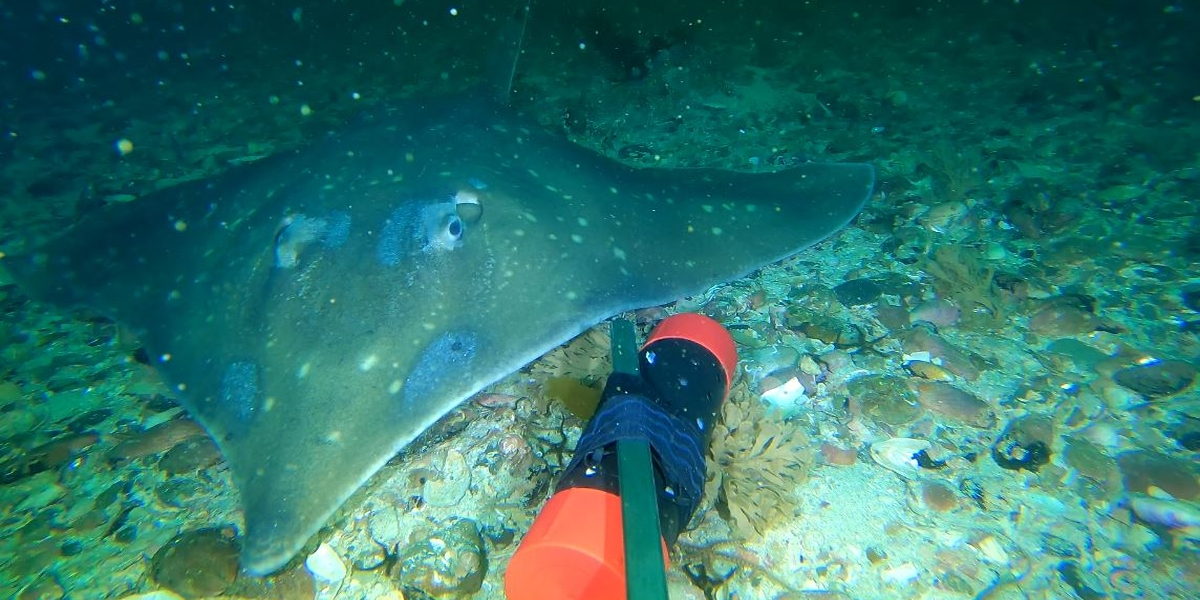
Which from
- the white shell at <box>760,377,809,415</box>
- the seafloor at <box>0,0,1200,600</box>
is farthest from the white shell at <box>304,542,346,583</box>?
the white shell at <box>760,377,809,415</box>

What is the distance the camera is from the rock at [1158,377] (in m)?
3.11

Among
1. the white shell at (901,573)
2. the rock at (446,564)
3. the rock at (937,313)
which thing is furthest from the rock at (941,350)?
the rock at (446,564)

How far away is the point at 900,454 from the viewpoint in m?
2.91

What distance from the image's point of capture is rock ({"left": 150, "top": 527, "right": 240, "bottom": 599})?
248 centimetres

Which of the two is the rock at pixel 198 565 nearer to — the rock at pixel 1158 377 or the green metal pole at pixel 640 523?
the green metal pole at pixel 640 523

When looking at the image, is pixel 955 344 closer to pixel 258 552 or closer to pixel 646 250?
pixel 646 250

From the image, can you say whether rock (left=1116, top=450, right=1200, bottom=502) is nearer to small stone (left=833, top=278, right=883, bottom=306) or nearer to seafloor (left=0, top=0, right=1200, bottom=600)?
seafloor (left=0, top=0, right=1200, bottom=600)

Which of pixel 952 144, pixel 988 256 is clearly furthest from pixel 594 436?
pixel 952 144

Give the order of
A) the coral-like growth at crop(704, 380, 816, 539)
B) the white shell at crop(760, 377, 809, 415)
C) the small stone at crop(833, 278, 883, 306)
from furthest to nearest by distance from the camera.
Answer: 1. the small stone at crop(833, 278, 883, 306)
2. the white shell at crop(760, 377, 809, 415)
3. the coral-like growth at crop(704, 380, 816, 539)

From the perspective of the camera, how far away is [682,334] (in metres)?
2.94

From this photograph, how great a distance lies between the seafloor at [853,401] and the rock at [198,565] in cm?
2

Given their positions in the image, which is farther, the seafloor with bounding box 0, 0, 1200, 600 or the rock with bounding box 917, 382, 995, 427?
the rock with bounding box 917, 382, 995, 427

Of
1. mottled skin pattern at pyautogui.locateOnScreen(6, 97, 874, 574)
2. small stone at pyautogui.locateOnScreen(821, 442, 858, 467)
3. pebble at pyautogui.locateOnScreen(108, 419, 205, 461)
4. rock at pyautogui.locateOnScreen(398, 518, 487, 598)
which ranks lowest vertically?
pebble at pyautogui.locateOnScreen(108, 419, 205, 461)

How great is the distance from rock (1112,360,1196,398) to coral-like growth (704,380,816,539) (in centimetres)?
219
